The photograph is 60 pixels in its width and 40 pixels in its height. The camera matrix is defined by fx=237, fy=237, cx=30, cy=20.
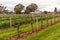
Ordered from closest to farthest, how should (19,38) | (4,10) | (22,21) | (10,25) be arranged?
1. (19,38)
2. (10,25)
3. (22,21)
4. (4,10)

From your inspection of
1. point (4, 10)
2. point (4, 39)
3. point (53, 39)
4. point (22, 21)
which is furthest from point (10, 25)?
point (4, 10)

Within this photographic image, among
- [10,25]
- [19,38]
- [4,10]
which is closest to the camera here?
[19,38]

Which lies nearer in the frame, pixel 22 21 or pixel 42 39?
pixel 42 39

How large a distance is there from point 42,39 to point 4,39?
3.51 m

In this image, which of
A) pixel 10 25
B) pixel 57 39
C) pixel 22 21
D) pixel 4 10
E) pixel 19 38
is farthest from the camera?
pixel 4 10

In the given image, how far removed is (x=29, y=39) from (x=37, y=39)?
65 centimetres

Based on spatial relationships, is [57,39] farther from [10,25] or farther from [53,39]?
[10,25]

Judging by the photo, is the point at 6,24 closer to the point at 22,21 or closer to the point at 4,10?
the point at 22,21

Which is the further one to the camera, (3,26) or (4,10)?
A: (4,10)

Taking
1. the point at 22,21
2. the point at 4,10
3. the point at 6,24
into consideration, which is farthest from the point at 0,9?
the point at 6,24

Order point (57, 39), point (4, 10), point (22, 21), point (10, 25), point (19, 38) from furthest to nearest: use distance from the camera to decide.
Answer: point (4, 10)
point (22, 21)
point (10, 25)
point (19, 38)
point (57, 39)

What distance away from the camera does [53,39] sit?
62.0 feet

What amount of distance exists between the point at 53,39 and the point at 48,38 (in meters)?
0.68

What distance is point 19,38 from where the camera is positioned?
2023cm
